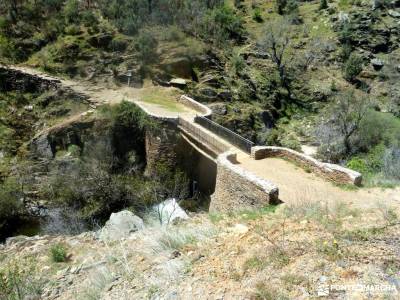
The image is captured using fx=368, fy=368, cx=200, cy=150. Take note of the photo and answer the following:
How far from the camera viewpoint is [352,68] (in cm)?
3209

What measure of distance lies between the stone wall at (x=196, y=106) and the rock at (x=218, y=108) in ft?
8.10

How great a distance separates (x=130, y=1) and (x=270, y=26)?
11872mm

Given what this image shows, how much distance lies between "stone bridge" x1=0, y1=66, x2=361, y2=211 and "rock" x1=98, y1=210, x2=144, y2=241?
3.22 metres

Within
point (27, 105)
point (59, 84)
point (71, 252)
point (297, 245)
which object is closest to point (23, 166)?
point (27, 105)

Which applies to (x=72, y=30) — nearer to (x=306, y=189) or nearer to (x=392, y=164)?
(x=306, y=189)

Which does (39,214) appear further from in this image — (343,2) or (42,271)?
(343,2)

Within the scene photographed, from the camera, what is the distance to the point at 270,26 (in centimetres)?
3119

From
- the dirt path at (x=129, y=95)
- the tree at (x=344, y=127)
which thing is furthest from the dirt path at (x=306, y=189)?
the tree at (x=344, y=127)

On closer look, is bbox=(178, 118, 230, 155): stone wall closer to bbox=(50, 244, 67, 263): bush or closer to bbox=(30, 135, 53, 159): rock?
bbox=(30, 135, 53, 159): rock

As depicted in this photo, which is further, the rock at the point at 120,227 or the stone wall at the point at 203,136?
the stone wall at the point at 203,136

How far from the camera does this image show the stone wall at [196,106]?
18.2m

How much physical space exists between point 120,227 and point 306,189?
215 inches

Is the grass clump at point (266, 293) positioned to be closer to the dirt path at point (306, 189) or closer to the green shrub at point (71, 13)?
the dirt path at point (306, 189)

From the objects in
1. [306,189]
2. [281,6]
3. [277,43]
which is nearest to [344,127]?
[277,43]
